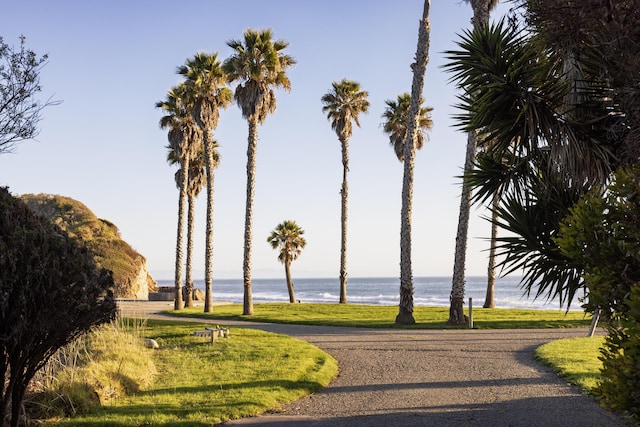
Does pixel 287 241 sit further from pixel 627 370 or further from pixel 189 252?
pixel 627 370

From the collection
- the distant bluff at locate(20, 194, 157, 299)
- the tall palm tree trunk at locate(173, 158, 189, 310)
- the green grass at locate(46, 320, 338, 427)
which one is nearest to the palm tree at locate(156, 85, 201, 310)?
the tall palm tree trunk at locate(173, 158, 189, 310)

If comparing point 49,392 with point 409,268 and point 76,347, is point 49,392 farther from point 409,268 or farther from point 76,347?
point 409,268

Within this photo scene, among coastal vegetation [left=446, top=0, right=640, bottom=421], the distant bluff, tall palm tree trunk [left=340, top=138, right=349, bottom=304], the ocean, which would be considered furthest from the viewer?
the ocean

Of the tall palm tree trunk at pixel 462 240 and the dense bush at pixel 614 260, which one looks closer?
the dense bush at pixel 614 260

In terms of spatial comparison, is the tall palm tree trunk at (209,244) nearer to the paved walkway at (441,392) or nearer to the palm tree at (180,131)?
the palm tree at (180,131)

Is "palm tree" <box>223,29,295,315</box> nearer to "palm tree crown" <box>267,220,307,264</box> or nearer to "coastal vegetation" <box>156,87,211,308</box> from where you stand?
"coastal vegetation" <box>156,87,211,308</box>

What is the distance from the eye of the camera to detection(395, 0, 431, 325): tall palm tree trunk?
78.8 ft

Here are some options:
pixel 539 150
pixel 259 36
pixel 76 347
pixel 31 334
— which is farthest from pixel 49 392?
pixel 259 36

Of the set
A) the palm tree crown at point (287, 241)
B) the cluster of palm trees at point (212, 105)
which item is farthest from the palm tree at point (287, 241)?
the cluster of palm trees at point (212, 105)

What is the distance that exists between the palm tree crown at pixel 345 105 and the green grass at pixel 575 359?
1190 inches

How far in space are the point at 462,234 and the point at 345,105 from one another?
77.2 ft

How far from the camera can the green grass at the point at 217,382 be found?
8.67 m

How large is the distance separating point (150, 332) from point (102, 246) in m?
46.5

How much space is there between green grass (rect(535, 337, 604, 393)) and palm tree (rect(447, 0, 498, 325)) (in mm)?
6506
